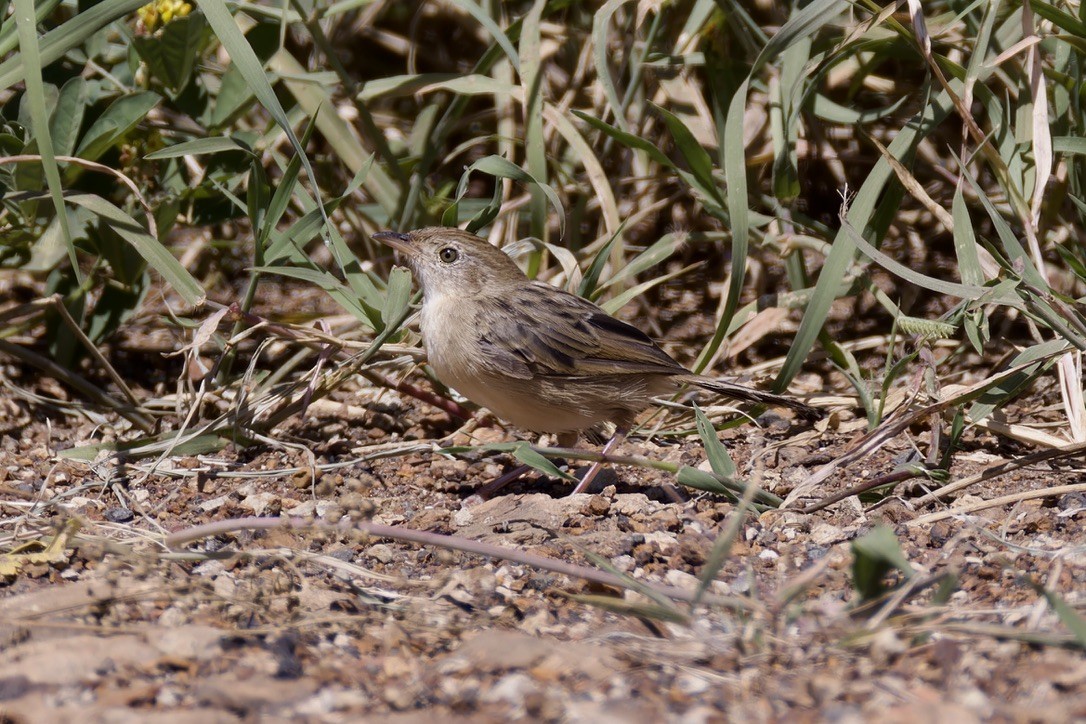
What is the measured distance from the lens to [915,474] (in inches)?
166

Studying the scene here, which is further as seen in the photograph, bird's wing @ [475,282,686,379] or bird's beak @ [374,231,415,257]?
bird's beak @ [374,231,415,257]

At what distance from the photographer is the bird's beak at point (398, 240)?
522 cm

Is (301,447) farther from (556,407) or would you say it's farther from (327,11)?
(327,11)

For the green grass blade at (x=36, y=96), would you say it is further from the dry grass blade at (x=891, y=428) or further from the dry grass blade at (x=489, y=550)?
the dry grass blade at (x=891, y=428)

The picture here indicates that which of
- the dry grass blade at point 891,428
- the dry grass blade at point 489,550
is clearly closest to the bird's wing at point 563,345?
the dry grass blade at point 891,428

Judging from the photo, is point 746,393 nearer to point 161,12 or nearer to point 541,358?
point 541,358

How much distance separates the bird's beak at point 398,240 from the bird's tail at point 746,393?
1351 millimetres

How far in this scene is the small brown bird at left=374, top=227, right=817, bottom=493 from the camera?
16.0 feet

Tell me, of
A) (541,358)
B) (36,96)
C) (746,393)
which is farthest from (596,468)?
(36,96)

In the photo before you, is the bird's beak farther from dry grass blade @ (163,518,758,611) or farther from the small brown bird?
dry grass blade @ (163,518,758,611)

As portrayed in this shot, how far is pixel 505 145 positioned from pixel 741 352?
170 centimetres

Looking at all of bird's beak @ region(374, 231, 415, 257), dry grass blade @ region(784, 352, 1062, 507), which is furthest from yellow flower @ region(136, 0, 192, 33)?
dry grass blade @ region(784, 352, 1062, 507)

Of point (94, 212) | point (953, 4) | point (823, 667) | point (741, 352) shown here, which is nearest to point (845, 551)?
point (823, 667)

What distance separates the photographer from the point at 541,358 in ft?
16.2
